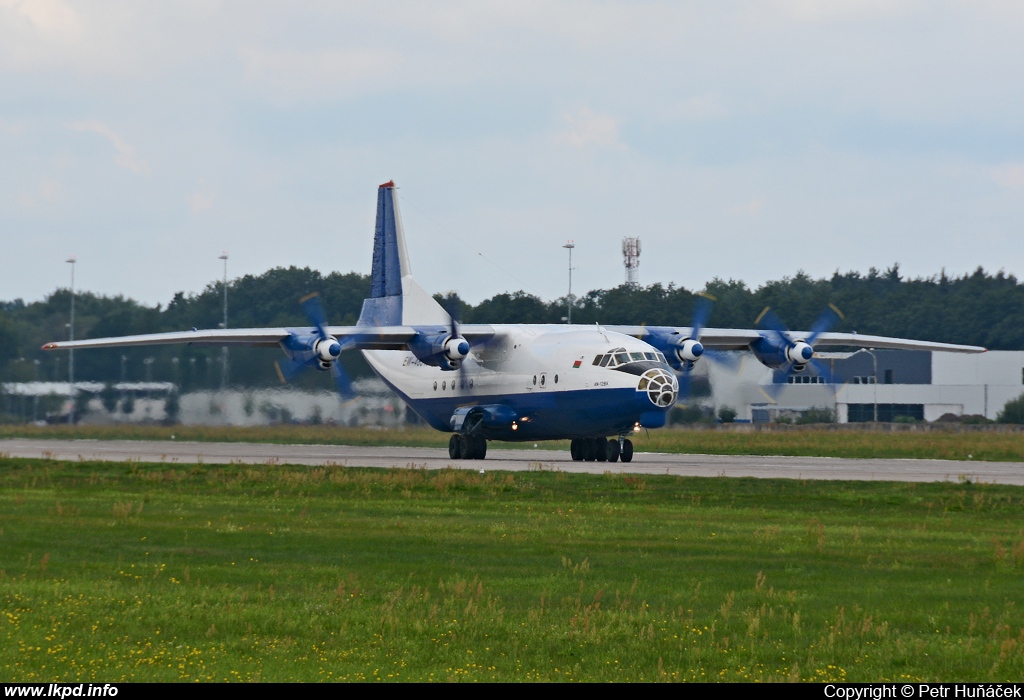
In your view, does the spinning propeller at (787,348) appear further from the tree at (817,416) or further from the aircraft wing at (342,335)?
the tree at (817,416)

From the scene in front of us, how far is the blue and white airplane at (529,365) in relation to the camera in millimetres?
36812

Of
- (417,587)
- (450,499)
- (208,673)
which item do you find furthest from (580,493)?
(208,673)

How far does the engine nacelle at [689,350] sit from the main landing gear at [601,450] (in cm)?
379

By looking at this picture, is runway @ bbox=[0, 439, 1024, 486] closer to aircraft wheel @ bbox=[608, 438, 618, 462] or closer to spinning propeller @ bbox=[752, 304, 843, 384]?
aircraft wheel @ bbox=[608, 438, 618, 462]

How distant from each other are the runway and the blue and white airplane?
119 centimetres

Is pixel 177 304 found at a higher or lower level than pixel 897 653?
higher

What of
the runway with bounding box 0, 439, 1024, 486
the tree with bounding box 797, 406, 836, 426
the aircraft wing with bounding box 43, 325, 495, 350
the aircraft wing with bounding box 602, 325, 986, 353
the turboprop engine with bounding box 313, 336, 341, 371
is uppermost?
the aircraft wing with bounding box 602, 325, 986, 353

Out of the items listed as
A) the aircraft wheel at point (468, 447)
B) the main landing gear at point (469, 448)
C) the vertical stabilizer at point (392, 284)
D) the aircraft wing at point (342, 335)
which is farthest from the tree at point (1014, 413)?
the aircraft wing at point (342, 335)

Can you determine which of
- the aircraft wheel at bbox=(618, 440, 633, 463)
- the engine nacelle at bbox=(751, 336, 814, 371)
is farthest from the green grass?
the engine nacelle at bbox=(751, 336, 814, 371)

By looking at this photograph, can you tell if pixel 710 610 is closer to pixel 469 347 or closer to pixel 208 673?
pixel 208 673

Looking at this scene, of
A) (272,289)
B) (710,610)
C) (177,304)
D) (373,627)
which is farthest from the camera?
(272,289)

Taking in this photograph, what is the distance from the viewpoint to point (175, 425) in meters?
50.8

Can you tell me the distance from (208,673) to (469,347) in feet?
100

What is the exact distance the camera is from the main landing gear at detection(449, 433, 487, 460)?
135ft
